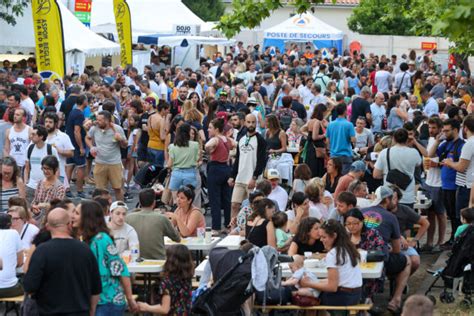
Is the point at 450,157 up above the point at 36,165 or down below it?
above

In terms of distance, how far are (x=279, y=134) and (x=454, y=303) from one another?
17.8 feet

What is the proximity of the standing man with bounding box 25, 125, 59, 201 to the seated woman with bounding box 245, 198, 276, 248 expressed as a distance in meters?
3.84

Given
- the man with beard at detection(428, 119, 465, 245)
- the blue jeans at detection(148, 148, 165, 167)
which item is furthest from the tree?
the man with beard at detection(428, 119, 465, 245)

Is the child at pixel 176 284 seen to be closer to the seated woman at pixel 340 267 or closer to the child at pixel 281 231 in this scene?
the seated woman at pixel 340 267

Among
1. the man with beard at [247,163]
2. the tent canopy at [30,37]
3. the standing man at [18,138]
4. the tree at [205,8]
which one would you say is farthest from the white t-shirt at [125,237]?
the tree at [205,8]

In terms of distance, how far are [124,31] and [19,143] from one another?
1709 centimetres

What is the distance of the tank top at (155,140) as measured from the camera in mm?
17688

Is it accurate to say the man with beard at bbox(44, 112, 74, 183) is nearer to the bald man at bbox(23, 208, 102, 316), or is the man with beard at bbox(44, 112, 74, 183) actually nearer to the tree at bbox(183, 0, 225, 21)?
the bald man at bbox(23, 208, 102, 316)

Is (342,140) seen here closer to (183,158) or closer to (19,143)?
(183,158)

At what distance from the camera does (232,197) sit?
15531 millimetres

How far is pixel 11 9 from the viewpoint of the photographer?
30.7 m

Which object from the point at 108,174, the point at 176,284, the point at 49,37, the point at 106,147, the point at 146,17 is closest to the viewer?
the point at 176,284

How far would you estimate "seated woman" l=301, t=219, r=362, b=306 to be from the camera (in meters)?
10.2

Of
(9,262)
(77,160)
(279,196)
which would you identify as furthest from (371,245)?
(77,160)
